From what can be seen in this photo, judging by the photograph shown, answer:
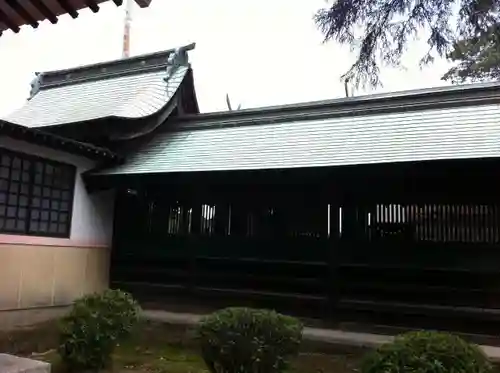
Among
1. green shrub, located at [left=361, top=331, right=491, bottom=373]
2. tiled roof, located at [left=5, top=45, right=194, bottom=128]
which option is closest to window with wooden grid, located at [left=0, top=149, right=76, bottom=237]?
tiled roof, located at [left=5, top=45, right=194, bottom=128]

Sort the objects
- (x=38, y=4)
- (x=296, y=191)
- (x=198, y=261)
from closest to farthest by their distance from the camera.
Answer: (x=38, y=4)
(x=296, y=191)
(x=198, y=261)

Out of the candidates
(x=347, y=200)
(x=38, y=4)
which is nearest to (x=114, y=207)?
(x=347, y=200)

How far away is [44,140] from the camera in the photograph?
380 inches

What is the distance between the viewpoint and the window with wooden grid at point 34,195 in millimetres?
9734

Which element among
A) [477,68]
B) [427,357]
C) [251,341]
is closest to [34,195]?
[251,341]

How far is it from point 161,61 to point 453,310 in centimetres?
991

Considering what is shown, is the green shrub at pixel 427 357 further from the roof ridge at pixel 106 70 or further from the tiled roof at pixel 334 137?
the roof ridge at pixel 106 70

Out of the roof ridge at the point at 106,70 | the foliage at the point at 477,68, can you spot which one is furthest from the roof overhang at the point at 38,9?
the foliage at the point at 477,68

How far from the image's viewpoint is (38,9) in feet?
11.4

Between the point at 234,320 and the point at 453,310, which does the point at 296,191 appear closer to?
the point at 453,310

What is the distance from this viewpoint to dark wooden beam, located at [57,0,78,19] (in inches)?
134

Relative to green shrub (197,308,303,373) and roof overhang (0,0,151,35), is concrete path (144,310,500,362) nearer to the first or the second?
green shrub (197,308,303,373)

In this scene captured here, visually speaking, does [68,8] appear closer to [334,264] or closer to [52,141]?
[52,141]

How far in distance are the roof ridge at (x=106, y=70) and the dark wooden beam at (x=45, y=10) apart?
11.0 m
